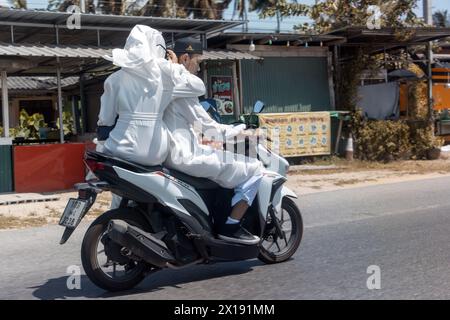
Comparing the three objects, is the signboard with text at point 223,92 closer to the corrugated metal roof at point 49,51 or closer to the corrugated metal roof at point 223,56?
the corrugated metal roof at point 223,56

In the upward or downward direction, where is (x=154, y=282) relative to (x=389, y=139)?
downward

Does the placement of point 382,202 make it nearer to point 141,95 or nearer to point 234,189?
point 234,189

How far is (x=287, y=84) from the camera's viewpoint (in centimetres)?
1614

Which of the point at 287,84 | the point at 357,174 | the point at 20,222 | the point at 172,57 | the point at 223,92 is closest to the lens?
the point at 172,57

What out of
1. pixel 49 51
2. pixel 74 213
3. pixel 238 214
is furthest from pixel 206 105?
pixel 49 51

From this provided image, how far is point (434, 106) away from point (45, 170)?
1157 cm

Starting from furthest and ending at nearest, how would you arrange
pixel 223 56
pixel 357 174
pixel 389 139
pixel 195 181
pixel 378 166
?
pixel 389 139, pixel 378 166, pixel 357 174, pixel 223 56, pixel 195 181

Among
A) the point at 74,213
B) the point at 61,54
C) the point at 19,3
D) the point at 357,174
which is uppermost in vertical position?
the point at 19,3

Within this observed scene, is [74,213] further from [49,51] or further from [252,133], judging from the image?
[49,51]

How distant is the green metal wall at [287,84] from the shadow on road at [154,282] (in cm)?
1001

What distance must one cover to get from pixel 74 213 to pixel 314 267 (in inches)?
89.5

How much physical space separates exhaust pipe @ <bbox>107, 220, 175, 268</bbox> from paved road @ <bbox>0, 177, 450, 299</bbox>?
11.7 inches

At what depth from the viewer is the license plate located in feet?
15.4
